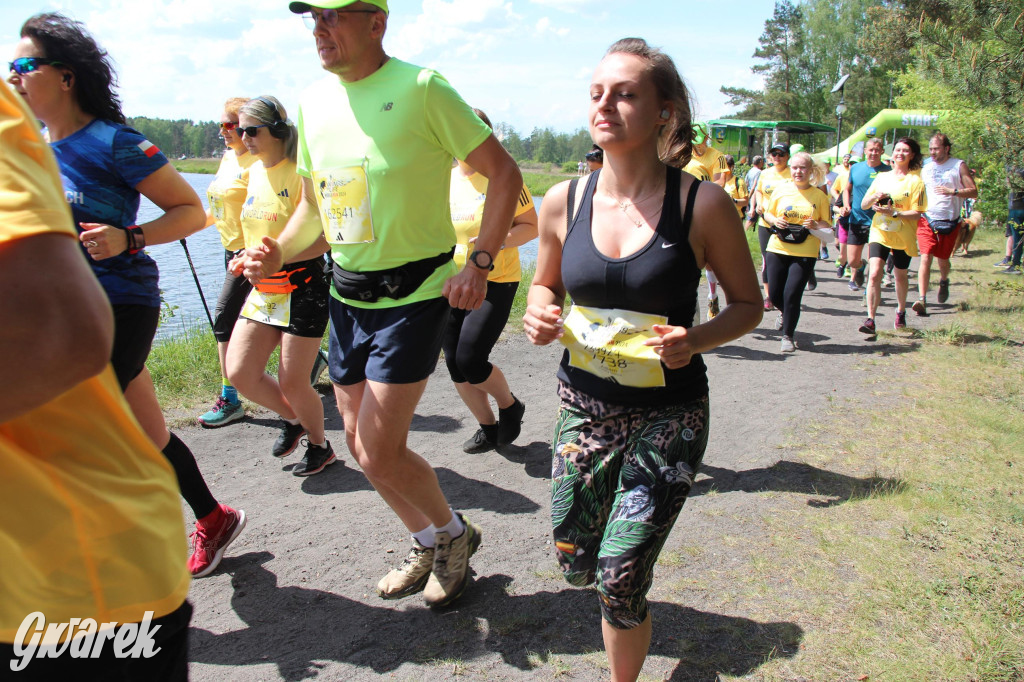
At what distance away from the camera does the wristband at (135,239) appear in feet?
9.62

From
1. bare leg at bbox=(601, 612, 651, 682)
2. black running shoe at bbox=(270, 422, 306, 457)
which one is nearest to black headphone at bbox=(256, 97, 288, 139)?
black running shoe at bbox=(270, 422, 306, 457)

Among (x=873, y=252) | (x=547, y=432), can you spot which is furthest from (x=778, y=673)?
(x=873, y=252)

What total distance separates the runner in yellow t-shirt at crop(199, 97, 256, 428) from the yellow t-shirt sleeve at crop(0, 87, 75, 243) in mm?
4041

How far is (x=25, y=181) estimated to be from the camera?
3.34 ft

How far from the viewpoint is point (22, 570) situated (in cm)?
111

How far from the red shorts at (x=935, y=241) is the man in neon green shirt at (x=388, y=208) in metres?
8.31

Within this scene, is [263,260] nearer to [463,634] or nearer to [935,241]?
[463,634]

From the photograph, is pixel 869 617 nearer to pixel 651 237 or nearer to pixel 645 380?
pixel 645 380

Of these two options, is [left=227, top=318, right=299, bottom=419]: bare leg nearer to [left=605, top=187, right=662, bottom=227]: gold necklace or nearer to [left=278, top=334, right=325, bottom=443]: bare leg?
[left=278, top=334, right=325, bottom=443]: bare leg

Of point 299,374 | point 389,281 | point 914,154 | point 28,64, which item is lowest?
point 299,374

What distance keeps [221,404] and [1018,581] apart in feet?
16.1

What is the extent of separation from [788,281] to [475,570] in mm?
5434

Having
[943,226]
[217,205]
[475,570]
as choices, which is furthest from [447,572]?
[943,226]

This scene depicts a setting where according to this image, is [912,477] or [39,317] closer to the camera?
[39,317]
